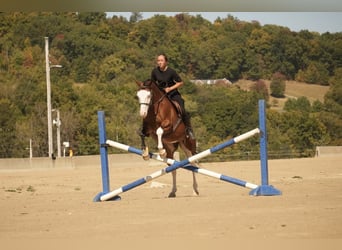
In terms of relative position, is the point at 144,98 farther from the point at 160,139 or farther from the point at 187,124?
the point at 187,124

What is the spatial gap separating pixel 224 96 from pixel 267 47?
9.86m

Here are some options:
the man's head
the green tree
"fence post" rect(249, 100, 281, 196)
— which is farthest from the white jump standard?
the green tree

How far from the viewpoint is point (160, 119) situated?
12.8m

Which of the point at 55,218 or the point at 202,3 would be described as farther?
the point at 55,218

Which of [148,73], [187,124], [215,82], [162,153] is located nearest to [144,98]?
[162,153]

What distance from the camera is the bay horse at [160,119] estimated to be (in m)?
12.3

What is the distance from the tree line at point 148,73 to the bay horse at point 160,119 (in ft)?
123

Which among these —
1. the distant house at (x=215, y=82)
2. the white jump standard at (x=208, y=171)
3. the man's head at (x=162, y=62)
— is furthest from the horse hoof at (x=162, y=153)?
the distant house at (x=215, y=82)

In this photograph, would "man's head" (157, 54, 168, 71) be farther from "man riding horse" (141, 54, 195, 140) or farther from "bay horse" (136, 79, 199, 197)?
"bay horse" (136, 79, 199, 197)

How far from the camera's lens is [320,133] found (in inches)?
2362

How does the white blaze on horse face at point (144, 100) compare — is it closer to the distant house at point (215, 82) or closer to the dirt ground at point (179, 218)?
the dirt ground at point (179, 218)

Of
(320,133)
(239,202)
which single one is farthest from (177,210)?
(320,133)

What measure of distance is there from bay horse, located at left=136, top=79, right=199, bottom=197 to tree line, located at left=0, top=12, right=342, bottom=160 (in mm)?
37481

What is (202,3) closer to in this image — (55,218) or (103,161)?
(55,218)
